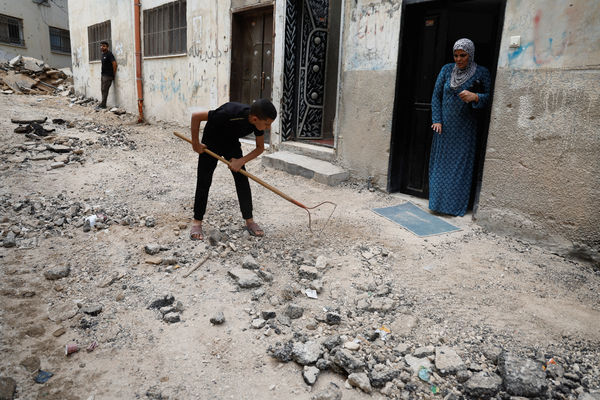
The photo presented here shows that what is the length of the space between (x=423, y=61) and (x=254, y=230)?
253 cm

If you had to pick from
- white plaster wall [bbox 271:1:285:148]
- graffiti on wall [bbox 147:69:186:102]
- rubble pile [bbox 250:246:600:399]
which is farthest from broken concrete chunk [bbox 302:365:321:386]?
graffiti on wall [bbox 147:69:186:102]

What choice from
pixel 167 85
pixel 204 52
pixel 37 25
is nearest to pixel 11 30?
pixel 37 25

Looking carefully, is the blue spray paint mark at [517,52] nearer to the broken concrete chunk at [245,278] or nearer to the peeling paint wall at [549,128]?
the peeling paint wall at [549,128]

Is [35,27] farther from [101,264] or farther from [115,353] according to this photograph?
[115,353]

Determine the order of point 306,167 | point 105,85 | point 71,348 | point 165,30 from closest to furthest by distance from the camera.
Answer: point 71,348 → point 306,167 → point 165,30 → point 105,85

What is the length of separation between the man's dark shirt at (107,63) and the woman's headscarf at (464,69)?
9.57m

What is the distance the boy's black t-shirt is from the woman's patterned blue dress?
1821 mm

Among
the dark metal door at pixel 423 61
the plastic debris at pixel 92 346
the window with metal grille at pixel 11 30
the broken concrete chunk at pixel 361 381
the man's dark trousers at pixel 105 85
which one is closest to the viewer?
the broken concrete chunk at pixel 361 381

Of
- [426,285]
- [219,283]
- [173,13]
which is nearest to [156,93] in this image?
[173,13]

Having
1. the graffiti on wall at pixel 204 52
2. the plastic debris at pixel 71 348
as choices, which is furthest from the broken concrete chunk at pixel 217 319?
the graffiti on wall at pixel 204 52

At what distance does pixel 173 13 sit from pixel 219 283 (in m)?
7.35

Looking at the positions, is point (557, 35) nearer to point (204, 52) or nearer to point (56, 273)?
point (56, 273)

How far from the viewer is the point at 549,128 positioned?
322 cm

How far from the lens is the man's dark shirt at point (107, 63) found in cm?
1060
